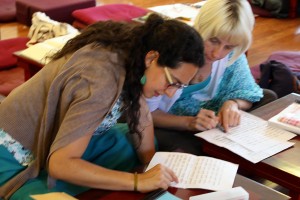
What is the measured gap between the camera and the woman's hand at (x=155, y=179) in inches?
49.4

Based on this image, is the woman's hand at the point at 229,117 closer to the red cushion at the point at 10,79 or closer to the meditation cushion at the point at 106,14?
the red cushion at the point at 10,79

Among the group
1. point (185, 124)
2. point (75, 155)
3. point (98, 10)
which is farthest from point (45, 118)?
point (98, 10)

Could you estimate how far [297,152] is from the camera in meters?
1.53

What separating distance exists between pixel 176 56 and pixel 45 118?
42 centimetres

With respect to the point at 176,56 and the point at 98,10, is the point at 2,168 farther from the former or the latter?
the point at 98,10

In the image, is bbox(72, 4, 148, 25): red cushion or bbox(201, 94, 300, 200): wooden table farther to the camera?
bbox(72, 4, 148, 25): red cushion

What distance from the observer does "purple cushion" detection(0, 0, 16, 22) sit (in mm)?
4223

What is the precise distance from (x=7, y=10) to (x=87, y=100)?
339cm

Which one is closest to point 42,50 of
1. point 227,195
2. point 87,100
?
point 87,100

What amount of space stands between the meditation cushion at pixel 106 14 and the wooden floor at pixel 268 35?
66cm

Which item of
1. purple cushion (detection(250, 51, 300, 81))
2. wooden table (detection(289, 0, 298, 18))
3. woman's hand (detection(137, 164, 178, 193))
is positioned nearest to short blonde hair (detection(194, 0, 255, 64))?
woman's hand (detection(137, 164, 178, 193))

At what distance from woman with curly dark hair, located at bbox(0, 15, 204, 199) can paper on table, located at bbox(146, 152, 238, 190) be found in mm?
55

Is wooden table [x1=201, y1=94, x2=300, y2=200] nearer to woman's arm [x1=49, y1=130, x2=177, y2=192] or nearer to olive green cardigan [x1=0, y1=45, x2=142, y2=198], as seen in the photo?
woman's arm [x1=49, y1=130, x2=177, y2=192]

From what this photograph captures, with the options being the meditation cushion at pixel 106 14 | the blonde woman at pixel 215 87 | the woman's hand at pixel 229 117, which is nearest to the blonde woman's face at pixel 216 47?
the blonde woman at pixel 215 87
